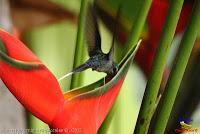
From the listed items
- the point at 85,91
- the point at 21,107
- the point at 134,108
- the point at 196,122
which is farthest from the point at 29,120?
the point at 196,122

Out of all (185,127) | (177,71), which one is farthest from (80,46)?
(185,127)

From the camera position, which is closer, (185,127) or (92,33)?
(92,33)

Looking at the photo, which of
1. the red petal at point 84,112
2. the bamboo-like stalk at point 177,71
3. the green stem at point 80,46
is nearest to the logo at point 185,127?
A: the bamboo-like stalk at point 177,71

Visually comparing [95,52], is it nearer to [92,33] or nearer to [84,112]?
[92,33]

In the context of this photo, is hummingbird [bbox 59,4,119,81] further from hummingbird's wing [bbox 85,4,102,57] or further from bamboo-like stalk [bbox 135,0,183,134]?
bamboo-like stalk [bbox 135,0,183,134]

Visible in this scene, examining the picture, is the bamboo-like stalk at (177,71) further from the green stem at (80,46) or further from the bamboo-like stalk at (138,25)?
the green stem at (80,46)
